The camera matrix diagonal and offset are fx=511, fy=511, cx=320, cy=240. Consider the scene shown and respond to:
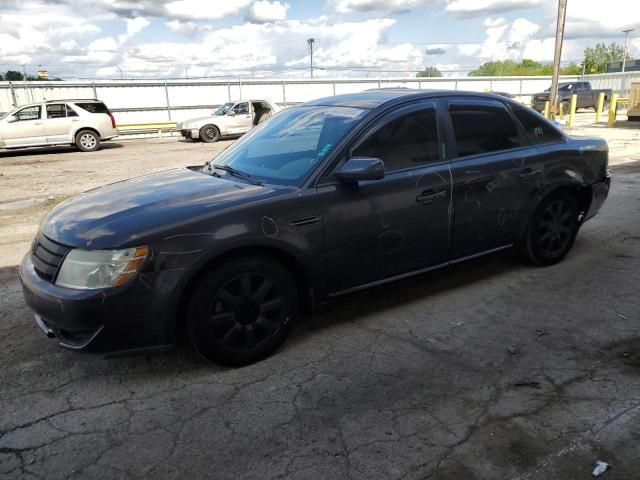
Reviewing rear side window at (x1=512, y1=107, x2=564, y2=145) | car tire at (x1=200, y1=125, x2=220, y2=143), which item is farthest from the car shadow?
rear side window at (x1=512, y1=107, x2=564, y2=145)

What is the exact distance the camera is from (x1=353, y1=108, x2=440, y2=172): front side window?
3.58 metres

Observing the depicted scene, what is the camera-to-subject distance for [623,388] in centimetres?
287

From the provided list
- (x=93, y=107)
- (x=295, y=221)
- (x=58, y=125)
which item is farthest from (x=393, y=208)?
(x=93, y=107)

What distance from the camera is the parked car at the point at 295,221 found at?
2.83 metres

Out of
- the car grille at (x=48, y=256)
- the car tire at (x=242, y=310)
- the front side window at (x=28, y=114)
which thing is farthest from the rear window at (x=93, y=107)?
the car tire at (x=242, y=310)

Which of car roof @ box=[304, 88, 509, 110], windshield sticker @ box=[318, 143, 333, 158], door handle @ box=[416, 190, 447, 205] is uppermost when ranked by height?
car roof @ box=[304, 88, 509, 110]

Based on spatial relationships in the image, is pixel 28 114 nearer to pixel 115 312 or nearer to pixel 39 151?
pixel 39 151

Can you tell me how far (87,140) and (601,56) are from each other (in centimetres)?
10139

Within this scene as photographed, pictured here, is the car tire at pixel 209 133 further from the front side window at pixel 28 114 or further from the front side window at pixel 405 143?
the front side window at pixel 405 143

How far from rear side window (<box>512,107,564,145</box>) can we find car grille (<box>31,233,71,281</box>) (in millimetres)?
3681

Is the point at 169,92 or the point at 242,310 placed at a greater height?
the point at 169,92

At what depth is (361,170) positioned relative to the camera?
3.21 metres

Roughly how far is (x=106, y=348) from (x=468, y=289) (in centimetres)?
290

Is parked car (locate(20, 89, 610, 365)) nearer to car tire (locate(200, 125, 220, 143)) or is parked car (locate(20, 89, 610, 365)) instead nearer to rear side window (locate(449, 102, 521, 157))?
rear side window (locate(449, 102, 521, 157))
